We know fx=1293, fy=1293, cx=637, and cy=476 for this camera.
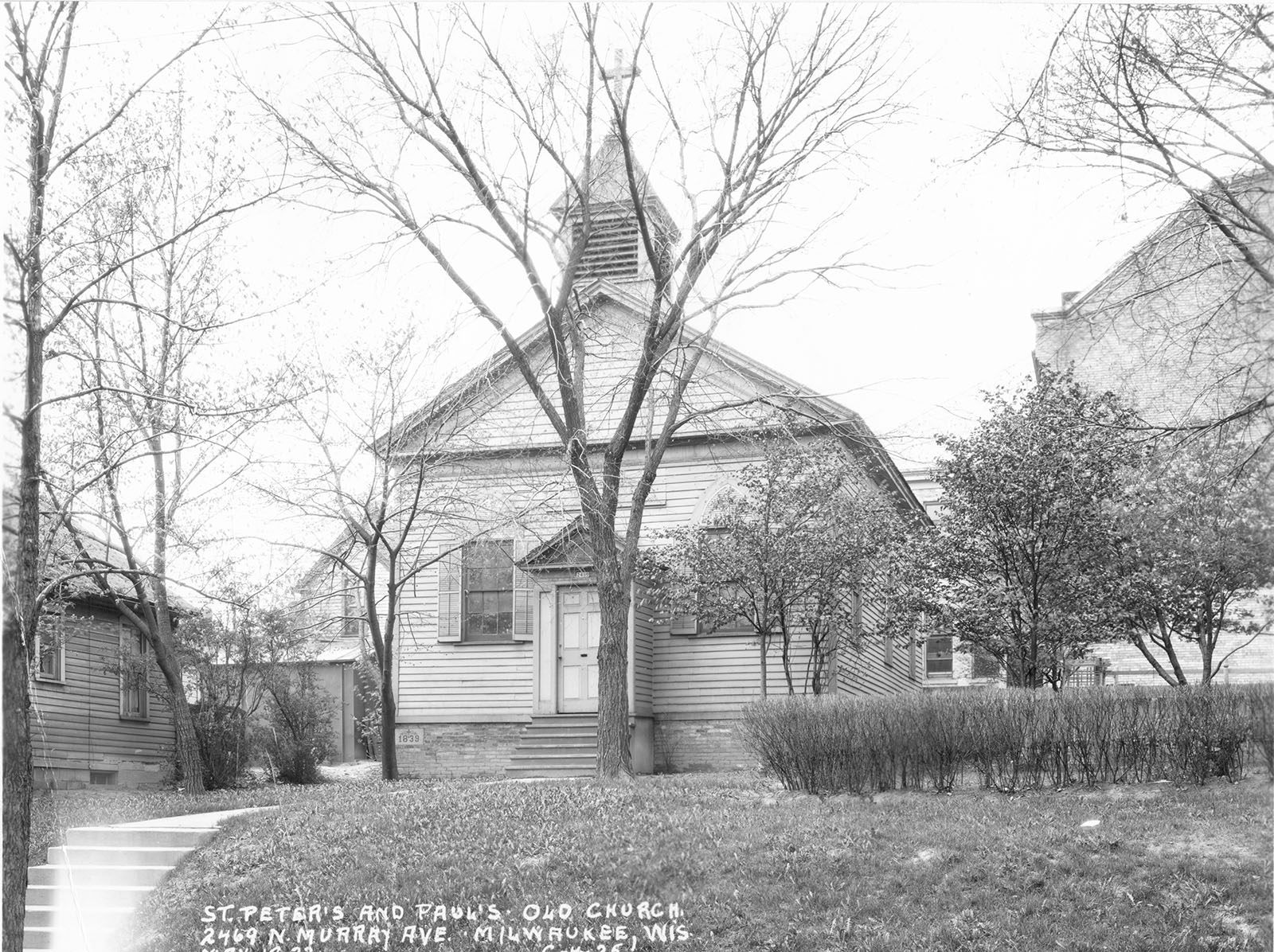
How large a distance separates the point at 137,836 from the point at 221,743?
5773 millimetres

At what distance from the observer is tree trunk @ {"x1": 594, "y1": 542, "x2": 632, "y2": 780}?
12.3 metres

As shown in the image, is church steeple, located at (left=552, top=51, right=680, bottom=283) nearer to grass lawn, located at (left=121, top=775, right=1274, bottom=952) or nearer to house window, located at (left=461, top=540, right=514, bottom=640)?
house window, located at (left=461, top=540, right=514, bottom=640)

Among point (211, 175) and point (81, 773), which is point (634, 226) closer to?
point (211, 175)

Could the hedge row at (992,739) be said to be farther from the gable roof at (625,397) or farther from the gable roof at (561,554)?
the gable roof at (561,554)

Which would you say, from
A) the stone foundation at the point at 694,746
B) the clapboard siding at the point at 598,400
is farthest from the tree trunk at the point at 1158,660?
the stone foundation at the point at 694,746

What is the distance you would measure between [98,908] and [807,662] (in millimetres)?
9766

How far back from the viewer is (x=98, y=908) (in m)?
7.39

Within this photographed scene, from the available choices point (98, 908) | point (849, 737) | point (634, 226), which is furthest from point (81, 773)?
point (634, 226)

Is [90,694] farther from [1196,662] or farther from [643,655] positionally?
[643,655]

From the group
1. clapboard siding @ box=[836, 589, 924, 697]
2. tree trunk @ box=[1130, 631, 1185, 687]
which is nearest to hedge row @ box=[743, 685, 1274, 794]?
tree trunk @ box=[1130, 631, 1185, 687]

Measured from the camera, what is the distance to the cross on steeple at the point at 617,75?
450 inches

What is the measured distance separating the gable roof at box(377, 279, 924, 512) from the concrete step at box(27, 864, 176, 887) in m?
6.24

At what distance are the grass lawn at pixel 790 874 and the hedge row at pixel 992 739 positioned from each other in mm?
305

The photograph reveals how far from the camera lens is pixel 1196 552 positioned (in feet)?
23.6
